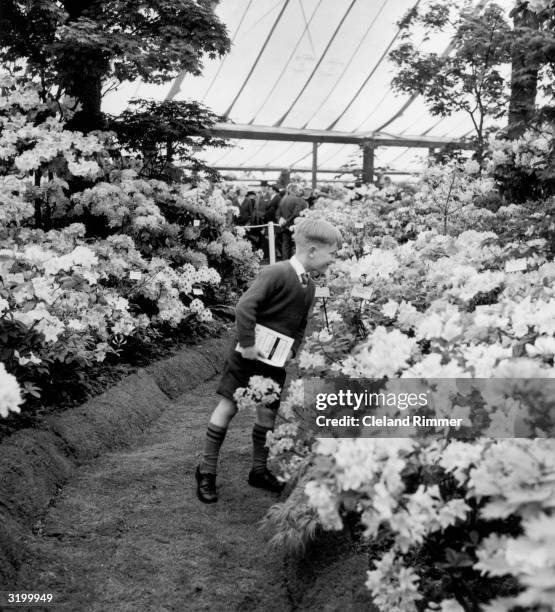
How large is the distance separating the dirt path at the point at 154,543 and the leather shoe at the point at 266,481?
0.17 feet

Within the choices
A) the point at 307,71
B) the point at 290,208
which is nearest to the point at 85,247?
the point at 290,208

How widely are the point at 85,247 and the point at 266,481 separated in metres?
1.81

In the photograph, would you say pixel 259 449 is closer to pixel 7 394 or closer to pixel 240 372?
pixel 240 372

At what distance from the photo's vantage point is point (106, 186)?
5.40 metres

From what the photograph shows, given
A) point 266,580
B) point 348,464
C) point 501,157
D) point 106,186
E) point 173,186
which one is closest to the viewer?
point 348,464

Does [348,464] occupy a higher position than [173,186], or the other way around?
[173,186]

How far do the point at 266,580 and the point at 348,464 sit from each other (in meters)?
1.27

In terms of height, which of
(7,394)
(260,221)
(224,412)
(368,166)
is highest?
(368,166)

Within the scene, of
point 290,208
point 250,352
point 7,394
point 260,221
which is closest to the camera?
point 7,394

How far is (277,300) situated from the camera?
299 centimetres

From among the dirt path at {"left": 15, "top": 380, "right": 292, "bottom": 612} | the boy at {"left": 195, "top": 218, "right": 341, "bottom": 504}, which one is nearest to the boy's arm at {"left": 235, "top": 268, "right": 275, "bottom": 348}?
the boy at {"left": 195, "top": 218, "right": 341, "bottom": 504}

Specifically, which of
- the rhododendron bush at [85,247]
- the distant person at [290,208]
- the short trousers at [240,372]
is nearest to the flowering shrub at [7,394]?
the rhododendron bush at [85,247]

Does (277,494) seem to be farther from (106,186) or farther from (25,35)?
(25,35)

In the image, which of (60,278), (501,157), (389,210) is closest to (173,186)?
(389,210)
